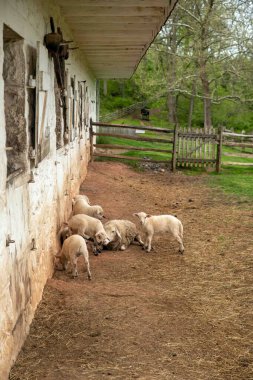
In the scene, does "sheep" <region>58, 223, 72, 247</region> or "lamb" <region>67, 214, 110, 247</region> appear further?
"lamb" <region>67, 214, 110, 247</region>

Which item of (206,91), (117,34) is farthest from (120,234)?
(206,91)

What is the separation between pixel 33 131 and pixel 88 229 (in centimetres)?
278

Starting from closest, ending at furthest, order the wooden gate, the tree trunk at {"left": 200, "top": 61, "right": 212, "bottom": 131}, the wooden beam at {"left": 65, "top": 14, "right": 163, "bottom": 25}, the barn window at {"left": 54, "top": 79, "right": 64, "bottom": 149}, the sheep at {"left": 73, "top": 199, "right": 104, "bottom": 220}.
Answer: the wooden beam at {"left": 65, "top": 14, "right": 163, "bottom": 25}, the barn window at {"left": 54, "top": 79, "right": 64, "bottom": 149}, the sheep at {"left": 73, "top": 199, "right": 104, "bottom": 220}, the wooden gate, the tree trunk at {"left": 200, "top": 61, "right": 212, "bottom": 131}

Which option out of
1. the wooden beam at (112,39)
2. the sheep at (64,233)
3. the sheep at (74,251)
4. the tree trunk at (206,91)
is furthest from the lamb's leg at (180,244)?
the tree trunk at (206,91)

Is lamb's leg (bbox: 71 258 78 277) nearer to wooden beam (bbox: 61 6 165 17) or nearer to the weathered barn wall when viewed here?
the weathered barn wall

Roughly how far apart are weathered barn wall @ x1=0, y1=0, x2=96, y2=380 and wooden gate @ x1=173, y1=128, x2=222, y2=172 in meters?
11.8

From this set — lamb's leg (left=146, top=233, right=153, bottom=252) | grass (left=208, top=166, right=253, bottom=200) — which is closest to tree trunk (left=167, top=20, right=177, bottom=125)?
grass (left=208, top=166, right=253, bottom=200)

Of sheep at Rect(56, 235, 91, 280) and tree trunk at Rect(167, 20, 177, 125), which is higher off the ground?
tree trunk at Rect(167, 20, 177, 125)

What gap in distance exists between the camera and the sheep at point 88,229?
733 cm

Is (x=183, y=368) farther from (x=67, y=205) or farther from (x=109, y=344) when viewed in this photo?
(x=67, y=205)

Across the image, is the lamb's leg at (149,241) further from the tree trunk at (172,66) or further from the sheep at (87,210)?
the tree trunk at (172,66)

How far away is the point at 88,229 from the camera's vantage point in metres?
7.46

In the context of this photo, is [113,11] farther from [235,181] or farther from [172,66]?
[172,66]

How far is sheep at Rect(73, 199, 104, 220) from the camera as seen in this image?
8633 mm
